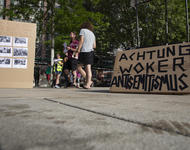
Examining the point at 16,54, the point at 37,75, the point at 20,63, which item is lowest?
the point at 37,75

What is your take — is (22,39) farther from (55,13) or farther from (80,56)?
(55,13)

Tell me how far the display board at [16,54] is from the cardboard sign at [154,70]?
269cm

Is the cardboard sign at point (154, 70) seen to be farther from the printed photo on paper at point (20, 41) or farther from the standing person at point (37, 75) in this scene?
the standing person at point (37, 75)

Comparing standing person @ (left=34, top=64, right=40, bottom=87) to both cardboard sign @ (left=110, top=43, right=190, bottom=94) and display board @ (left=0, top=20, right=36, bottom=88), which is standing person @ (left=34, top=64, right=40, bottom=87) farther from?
cardboard sign @ (left=110, top=43, right=190, bottom=94)

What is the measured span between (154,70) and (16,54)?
3.66 meters

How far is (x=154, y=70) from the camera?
3.34 m

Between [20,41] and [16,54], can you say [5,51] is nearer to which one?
[16,54]

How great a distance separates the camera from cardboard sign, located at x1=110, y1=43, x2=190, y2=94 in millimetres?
3066

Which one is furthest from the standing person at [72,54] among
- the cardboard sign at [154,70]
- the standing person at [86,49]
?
the cardboard sign at [154,70]

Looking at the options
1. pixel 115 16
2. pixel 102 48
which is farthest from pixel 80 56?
pixel 115 16

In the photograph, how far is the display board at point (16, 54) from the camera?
537 centimetres

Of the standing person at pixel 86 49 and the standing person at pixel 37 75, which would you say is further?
the standing person at pixel 37 75

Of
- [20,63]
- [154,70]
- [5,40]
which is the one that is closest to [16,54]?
[20,63]

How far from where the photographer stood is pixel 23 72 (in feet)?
18.0
